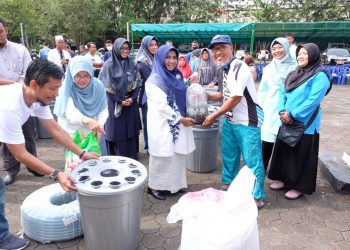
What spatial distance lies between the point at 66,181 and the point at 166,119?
1.29 m

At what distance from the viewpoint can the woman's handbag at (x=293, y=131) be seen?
298 centimetres

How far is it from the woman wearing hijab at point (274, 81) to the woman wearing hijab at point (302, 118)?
0.14m

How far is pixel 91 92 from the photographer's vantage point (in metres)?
2.86

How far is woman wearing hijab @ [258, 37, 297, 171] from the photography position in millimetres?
3338

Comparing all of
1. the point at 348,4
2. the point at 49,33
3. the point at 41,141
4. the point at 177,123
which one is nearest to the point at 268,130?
the point at 177,123

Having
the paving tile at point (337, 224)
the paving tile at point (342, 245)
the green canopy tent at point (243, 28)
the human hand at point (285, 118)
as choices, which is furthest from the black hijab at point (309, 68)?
the green canopy tent at point (243, 28)

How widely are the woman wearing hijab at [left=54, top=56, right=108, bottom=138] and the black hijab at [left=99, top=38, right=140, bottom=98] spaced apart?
722mm

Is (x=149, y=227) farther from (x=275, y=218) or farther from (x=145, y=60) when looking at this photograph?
(x=145, y=60)

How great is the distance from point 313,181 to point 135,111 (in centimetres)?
231

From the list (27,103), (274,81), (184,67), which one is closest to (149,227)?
(27,103)

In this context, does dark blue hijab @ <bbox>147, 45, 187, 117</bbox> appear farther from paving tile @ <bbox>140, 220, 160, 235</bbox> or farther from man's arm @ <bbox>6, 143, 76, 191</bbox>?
man's arm @ <bbox>6, 143, 76, 191</bbox>

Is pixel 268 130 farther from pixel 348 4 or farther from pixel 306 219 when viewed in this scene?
pixel 348 4

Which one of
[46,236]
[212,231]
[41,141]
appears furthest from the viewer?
[41,141]

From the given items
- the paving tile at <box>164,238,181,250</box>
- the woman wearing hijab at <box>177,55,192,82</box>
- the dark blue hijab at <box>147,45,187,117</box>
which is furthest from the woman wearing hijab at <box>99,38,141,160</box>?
the woman wearing hijab at <box>177,55,192,82</box>
